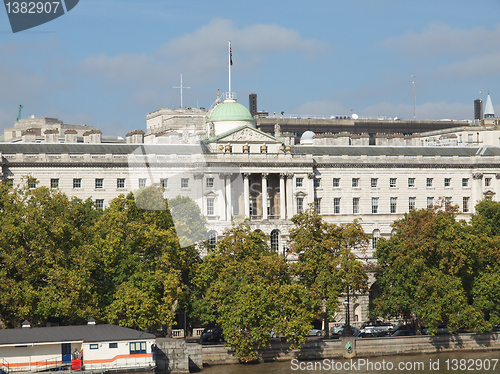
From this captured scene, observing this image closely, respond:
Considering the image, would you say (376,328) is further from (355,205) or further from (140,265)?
(355,205)

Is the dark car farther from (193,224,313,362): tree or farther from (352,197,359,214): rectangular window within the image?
(352,197,359,214): rectangular window

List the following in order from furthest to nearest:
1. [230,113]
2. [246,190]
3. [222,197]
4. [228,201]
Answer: [230,113] → [246,190] → [228,201] → [222,197]

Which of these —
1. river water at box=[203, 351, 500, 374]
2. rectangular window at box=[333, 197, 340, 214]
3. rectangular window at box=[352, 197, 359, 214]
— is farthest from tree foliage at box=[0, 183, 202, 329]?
rectangular window at box=[352, 197, 359, 214]

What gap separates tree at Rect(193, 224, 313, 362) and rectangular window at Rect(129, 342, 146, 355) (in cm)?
1031

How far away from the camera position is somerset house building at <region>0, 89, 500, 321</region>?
13762 cm

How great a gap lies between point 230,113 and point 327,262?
153ft

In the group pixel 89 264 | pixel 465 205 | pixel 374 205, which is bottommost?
pixel 89 264

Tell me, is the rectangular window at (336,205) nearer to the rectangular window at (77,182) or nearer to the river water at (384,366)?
the rectangular window at (77,182)

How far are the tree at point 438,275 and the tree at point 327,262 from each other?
4.09 m

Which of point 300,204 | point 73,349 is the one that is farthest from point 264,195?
point 73,349

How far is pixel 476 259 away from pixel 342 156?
40202 mm

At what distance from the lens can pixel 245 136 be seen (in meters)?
145

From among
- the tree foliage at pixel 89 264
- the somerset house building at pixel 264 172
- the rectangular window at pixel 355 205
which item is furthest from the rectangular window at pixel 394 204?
the tree foliage at pixel 89 264

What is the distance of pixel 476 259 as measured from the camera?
11188 centimetres
